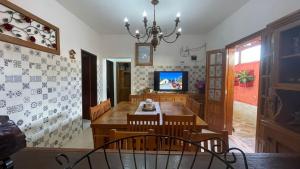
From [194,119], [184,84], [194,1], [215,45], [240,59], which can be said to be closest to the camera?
[194,119]

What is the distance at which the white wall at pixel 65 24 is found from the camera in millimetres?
2229

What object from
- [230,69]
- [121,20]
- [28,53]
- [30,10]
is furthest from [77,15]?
[230,69]

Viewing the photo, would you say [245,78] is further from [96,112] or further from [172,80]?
[96,112]

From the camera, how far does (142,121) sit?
5.95 ft

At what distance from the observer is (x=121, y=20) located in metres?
3.57

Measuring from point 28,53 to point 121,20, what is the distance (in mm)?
1973

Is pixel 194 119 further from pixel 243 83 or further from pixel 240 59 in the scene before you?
pixel 240 59

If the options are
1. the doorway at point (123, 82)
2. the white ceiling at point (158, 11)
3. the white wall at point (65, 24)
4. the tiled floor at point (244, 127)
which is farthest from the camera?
the doorway at point (123, 82)

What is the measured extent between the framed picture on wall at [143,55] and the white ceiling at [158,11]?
717 mm

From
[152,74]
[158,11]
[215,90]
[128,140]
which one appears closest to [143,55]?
[152,74]

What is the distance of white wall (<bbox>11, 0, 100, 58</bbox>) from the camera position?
87.7 inches

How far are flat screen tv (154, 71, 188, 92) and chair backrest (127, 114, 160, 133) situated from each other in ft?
9.40

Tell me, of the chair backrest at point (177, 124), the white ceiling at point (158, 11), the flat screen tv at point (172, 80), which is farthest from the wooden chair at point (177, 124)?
the flat screen tv at point (172, 80)

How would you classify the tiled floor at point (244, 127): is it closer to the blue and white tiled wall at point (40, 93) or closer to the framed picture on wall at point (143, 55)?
the framed picture on wall at point (143, 55)
